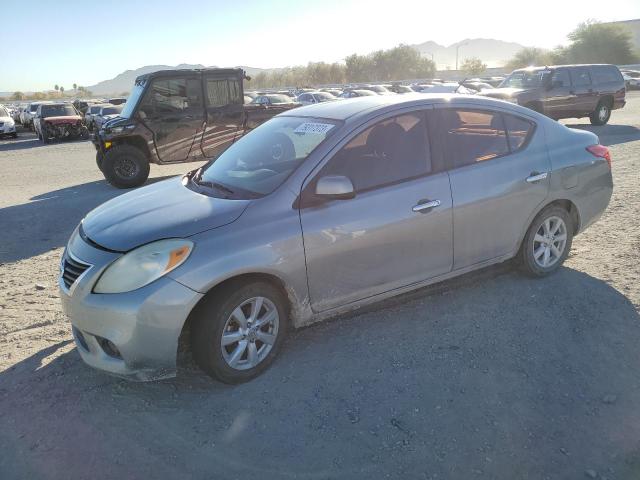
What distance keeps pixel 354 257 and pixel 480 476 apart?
1552 millimetres

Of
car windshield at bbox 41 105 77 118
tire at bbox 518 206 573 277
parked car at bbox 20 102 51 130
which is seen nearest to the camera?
tire at bbox 518 206 573 277

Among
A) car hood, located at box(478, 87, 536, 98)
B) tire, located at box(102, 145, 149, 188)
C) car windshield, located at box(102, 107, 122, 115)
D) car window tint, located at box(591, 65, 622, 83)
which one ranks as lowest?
tire, located at box(102, 145, 149, 188)

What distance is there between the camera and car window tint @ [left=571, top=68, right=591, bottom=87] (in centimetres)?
1631

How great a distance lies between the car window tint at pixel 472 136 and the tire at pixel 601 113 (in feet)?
48.9

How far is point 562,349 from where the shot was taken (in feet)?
11.8

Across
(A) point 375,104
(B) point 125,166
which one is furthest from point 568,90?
(A) point 375,104

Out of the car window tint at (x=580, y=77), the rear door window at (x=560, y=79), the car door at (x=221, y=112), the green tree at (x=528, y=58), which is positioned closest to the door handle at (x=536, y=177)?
the car door at (x=221, y=112)

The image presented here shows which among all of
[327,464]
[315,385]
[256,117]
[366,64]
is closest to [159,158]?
[256,117]

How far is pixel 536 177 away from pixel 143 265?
320 centimetres

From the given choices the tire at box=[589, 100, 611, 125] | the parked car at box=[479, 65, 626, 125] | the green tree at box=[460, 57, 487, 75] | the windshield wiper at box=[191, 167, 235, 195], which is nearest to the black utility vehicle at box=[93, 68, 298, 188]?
the windshield wiper at box=[191, 167, 235, 195]

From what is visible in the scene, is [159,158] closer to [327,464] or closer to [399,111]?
[399,111]

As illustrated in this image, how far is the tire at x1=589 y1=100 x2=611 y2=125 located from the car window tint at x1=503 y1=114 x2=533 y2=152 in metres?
14.6

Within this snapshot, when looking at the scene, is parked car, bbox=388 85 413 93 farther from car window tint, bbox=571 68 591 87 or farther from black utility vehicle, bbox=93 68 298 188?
black utility vehicle, bbox=93 68 298 188

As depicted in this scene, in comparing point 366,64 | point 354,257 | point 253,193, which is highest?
point 366,64
